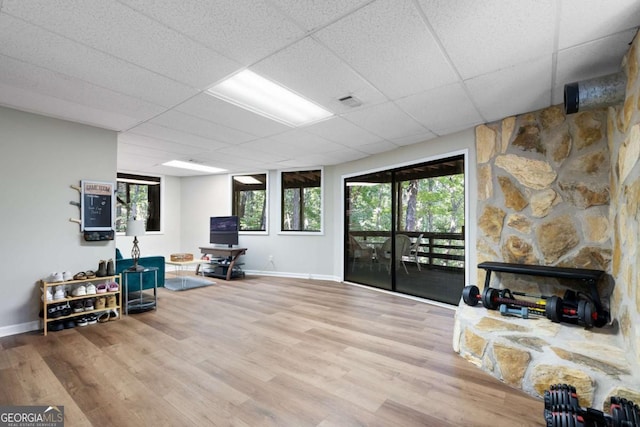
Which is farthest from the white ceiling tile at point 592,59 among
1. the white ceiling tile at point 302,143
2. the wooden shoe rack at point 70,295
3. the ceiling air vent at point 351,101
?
the wooden shoe rack at point 70,295

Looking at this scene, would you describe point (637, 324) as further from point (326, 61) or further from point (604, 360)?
point (326, 61)

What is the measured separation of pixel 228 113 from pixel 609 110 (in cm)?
359

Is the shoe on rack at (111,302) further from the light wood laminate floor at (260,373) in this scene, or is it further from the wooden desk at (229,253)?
the wooden desk at (229,253)

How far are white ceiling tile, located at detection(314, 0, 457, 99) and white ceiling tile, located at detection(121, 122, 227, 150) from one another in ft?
8.69

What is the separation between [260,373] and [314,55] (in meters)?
2.44

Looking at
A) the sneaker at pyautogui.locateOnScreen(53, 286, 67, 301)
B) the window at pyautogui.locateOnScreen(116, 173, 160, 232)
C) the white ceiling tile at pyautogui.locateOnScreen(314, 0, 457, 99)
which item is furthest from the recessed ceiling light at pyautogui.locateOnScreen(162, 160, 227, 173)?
the white ceiling tile at pyautogui.locateOnScreen(314, 0, 457, 99)

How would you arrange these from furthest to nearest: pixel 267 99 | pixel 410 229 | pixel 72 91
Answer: pixel 410 229 < pixel 267 99 < pixel 72 91

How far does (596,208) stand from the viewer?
2.67 meters

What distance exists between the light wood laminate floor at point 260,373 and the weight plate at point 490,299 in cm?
51

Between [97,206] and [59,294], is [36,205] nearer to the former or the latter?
[97,206]

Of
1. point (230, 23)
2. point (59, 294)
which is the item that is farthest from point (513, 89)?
point (59, 294)

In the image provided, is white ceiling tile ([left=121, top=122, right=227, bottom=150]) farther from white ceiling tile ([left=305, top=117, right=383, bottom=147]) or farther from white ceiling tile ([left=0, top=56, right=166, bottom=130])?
white ceiling tile ([left=305, top=117, right=383, bottom=147])

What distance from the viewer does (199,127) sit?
362cm

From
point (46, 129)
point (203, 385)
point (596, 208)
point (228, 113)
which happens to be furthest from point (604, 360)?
point (46, 129)
